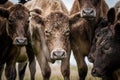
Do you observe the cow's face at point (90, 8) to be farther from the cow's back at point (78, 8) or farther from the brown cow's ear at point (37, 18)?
the brown cow's ear at point (37, 18)

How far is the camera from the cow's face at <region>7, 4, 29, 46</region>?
1368cm

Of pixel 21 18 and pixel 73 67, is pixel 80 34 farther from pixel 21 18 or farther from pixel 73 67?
pixel 73 67

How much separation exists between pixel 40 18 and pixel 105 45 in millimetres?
2303

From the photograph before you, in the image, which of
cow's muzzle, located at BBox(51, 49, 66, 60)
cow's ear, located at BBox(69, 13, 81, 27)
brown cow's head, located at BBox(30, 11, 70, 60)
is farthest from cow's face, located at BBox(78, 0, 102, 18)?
cow's muzzle, located at BBox(51, 49, 66, 60)

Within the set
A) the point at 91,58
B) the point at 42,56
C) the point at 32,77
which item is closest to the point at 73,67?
the point at 32,77

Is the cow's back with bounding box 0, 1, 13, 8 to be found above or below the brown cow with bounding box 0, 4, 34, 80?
above

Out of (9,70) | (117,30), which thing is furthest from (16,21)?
(117,30)

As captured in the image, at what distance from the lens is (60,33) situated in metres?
13.1

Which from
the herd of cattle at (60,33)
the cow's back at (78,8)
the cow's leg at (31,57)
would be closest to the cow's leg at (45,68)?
the herd of cattle at (60,33)

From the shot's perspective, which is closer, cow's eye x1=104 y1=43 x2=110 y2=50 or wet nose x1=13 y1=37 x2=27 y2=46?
cow's eye x1=104 y1=43 x2=110 y2=50

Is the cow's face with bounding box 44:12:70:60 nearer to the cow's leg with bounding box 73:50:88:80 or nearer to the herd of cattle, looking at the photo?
the herd of cattle

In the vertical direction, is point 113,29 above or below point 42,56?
above

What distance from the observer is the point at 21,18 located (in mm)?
14117

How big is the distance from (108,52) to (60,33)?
1579mm
